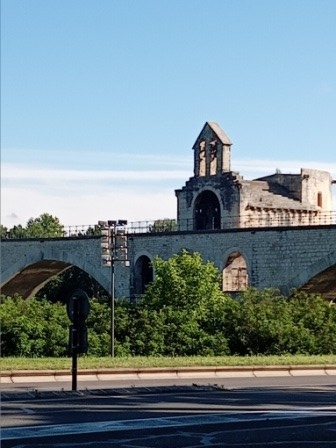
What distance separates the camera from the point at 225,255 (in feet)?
198

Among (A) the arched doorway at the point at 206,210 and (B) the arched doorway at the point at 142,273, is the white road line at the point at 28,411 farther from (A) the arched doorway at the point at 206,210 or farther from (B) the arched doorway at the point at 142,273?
(A) the arched doorway at the point at 206,210

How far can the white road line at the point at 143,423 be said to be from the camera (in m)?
12.5

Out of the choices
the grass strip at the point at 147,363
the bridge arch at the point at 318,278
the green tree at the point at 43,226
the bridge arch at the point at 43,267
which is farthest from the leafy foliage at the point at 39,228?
the grass strip at the point at 147,363

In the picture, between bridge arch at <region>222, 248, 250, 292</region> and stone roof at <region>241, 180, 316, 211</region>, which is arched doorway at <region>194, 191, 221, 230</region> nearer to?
stone roof at <region>241, 180, 316, 211</region>

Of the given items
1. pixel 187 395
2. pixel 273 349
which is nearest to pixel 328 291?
pixel 273 349

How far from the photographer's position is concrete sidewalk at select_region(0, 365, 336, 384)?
2472 centimetres

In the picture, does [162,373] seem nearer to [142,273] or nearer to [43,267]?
[142,273]

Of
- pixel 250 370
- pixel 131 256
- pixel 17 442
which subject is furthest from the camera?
pixel 131 256

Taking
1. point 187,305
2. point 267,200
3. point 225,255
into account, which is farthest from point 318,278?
point 267,200

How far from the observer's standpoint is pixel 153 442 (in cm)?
1188

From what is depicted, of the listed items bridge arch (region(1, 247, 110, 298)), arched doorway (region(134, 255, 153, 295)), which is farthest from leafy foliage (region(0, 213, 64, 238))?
arched doorway (region(134, 255, 153, 295))

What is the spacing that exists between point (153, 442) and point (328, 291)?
48.4m

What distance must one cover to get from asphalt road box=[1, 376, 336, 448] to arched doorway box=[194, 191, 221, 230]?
53370 mm

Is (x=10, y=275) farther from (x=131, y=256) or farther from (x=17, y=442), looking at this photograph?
(x=17, y=442)
